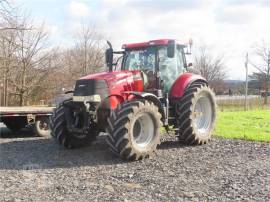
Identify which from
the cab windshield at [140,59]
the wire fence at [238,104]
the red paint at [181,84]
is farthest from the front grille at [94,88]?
the wire fence at [238,104]

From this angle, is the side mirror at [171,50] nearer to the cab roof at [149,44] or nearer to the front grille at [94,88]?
the cab roof at [149,44]

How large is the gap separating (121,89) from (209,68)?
45.0 metres

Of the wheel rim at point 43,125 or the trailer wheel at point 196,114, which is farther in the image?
the wheel rim at point 43,125

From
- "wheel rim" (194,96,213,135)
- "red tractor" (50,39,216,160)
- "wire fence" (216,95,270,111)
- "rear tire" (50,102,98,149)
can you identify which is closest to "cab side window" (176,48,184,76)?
"red tractor" (50,39,216,160)

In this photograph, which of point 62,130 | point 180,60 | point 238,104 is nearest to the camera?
point 62,130

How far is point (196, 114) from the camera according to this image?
10.8 metres

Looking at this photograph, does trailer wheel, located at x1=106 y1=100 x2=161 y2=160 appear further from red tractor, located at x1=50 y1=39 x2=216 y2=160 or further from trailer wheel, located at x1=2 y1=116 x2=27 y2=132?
trailer wheel, located at x1=2 y1=116 x2=27 y2=132

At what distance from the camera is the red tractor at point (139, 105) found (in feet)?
28.2

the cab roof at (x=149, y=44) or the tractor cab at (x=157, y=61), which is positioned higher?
the cab roof at (x=149, y=44)

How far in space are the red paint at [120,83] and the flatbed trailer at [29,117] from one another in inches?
154

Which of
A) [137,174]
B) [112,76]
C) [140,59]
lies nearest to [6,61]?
[140,59]

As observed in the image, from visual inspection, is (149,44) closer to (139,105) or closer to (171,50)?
(171,50)

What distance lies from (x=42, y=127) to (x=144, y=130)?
4.96 metres

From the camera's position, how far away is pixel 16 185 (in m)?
6.65
